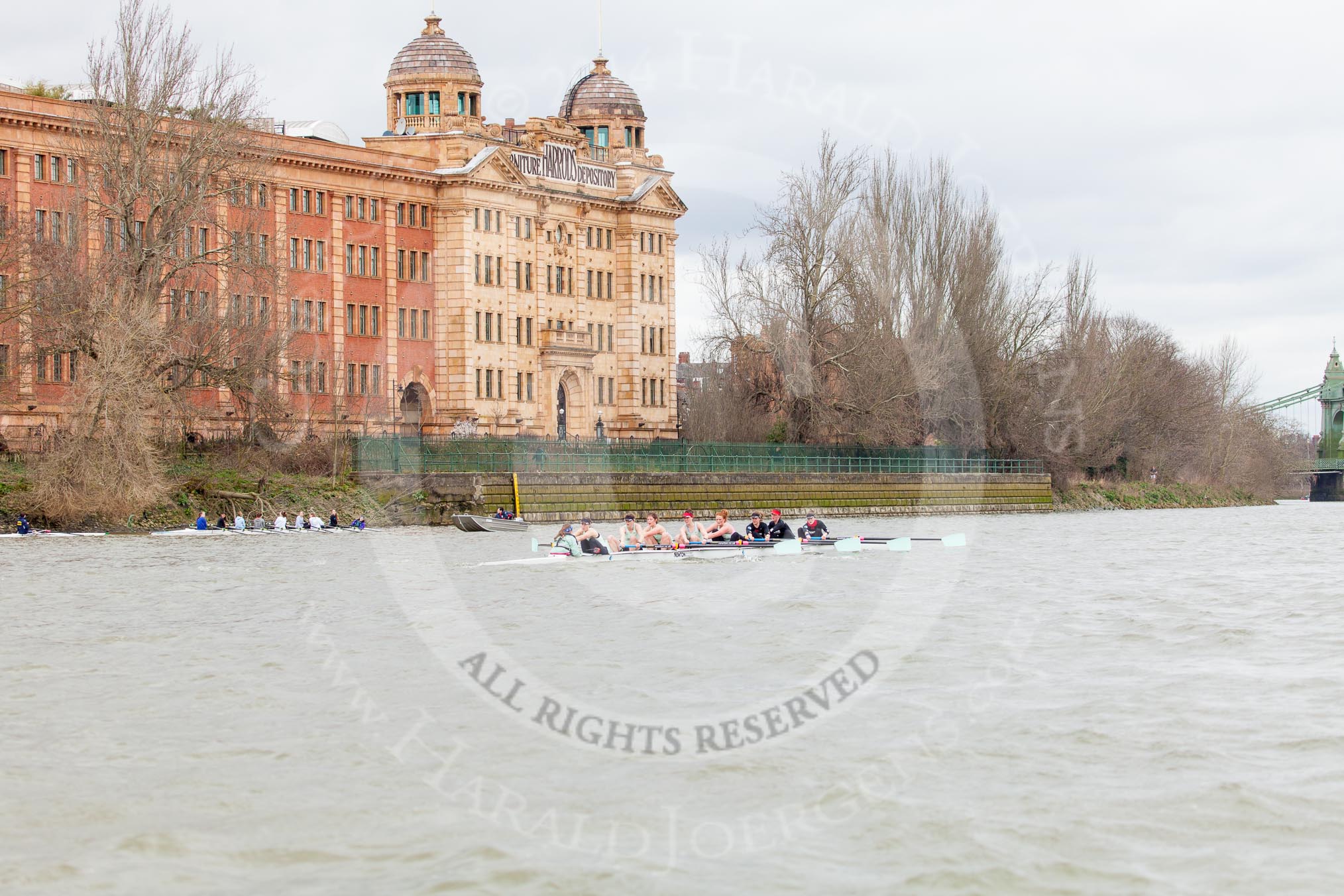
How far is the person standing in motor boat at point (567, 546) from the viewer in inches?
1572

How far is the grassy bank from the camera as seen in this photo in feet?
285

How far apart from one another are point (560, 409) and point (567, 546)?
55.0m

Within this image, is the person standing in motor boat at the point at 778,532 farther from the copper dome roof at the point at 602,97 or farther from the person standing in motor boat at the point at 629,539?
the copper dome roof at the point at 602,97

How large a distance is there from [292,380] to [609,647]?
35711mm

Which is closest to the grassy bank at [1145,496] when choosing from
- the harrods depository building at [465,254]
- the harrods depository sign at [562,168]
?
the harrods depository building at [465,254]

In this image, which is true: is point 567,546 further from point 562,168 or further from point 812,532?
point 562,168

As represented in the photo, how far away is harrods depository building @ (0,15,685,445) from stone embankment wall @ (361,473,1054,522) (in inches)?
331

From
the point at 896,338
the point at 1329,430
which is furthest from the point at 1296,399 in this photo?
the point at 896,338

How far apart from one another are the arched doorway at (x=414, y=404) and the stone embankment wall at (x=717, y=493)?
900 inches

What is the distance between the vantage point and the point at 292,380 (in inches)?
2291

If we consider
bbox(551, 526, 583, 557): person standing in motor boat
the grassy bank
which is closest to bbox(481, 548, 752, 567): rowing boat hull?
bbox(551, 526, 583, 557): person standing in motor boat

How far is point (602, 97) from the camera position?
105 m

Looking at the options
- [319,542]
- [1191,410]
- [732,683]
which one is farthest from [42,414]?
[1191,410]

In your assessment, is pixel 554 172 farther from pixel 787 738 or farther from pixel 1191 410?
pixel 787 738
